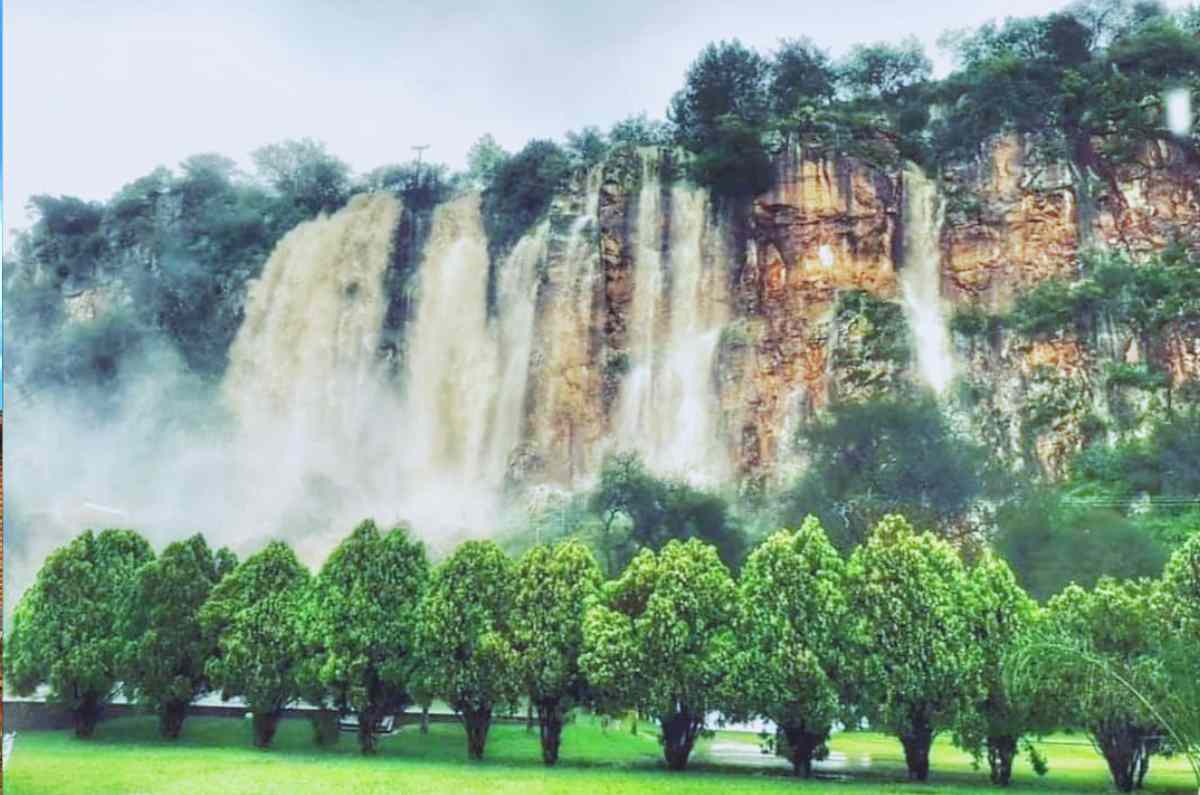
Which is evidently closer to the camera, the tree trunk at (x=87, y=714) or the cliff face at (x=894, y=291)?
the tree trunk at (x=87, y=714)

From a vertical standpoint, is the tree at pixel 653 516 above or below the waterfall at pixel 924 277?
below

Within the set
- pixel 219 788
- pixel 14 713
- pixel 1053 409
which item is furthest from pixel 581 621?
pixel 1053 409

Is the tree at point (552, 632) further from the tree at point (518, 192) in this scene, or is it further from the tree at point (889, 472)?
the tree at point (518, 192)

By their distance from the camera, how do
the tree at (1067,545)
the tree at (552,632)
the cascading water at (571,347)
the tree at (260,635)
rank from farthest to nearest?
the cascading water at (571,347), the tree at (1067,545), the tree at (260,635), the tree at (552,632)

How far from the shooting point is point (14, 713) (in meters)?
10.7

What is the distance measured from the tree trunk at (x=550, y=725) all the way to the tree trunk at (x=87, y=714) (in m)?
4.12

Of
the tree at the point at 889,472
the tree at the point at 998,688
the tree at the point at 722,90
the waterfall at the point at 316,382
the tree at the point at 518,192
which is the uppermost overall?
the tree at the point at 722,90

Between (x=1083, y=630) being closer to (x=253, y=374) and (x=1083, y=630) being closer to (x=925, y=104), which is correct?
(x=925, y=104)

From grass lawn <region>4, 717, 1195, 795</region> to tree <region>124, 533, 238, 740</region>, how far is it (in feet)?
1.34

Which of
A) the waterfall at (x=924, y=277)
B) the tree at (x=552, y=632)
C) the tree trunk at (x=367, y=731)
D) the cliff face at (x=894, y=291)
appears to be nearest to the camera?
the tree at (x=552, y=632)

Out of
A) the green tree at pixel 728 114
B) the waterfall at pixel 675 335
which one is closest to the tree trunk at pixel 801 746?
the waterfall at pixel 675 335

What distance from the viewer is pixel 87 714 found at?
10766mm

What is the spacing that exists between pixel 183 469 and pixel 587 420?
628 cm

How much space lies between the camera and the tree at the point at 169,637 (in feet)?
34.7
